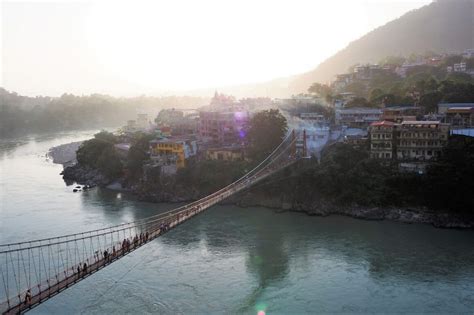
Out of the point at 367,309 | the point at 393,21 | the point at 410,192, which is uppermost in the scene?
the point at 393,21

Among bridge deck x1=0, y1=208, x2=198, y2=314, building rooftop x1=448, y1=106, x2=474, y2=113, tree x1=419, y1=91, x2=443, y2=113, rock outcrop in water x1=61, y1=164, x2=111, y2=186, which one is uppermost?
tree x1=419, y1=91, x2=443, y2=113

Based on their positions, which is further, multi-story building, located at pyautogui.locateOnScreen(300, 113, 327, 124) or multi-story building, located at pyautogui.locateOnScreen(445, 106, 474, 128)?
multi-story building, located at pyautogui.locateOnScreen(300, 113, 327, 124)

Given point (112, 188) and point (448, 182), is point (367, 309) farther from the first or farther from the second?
point (112, 188)

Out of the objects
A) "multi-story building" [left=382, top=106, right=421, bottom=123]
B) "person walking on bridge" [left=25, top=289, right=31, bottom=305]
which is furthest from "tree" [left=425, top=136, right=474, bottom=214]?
"person walking on bridge" [left=25, top=289, right=31, bottom=305]

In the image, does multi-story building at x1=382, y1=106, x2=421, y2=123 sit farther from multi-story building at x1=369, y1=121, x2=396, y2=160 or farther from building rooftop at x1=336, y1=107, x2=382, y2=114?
multi-story building at x1=369, y1=121, x2=396, y2=160

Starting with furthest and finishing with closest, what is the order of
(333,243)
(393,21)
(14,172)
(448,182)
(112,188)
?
(393,21), (14,172), (112,188), (448,182), (333,243)

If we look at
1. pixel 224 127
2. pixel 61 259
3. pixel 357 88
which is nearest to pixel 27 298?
pixel 61 259

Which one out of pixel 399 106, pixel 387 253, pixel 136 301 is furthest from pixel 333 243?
pixel 399 106
